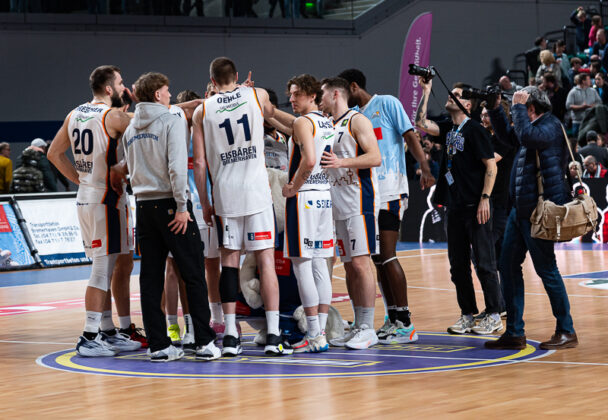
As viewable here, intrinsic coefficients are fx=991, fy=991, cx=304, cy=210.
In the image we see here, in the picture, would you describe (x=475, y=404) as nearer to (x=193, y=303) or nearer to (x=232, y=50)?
(x=193, y=303)

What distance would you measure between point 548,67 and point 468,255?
14116 millimetres

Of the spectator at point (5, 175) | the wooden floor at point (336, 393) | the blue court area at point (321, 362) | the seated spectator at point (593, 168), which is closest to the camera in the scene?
the wooden floor at point (336, 393)

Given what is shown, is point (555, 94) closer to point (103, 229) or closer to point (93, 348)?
point (103, 229)

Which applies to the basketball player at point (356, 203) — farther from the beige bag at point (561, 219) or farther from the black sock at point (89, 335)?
the black sock at point (89, 335)

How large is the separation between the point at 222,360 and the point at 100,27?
1488cm

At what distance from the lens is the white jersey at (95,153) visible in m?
7.18

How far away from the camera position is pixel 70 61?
804 inches

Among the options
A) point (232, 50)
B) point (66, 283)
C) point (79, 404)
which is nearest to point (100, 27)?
point (232, 50)

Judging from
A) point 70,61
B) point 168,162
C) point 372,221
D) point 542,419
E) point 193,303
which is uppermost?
point 70,61

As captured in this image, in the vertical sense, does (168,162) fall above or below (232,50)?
below

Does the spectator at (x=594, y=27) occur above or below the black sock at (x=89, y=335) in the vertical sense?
above

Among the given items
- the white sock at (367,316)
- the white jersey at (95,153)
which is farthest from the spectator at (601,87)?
the white jersey at (95,153)

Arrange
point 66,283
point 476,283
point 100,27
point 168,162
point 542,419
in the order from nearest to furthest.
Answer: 1. point 542,419
2. point 168,162
3. point 476,283
4. point 66,283
5. point 100,27

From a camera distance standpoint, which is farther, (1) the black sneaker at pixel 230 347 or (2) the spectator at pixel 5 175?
(2) the spectator at pixel 5 175
